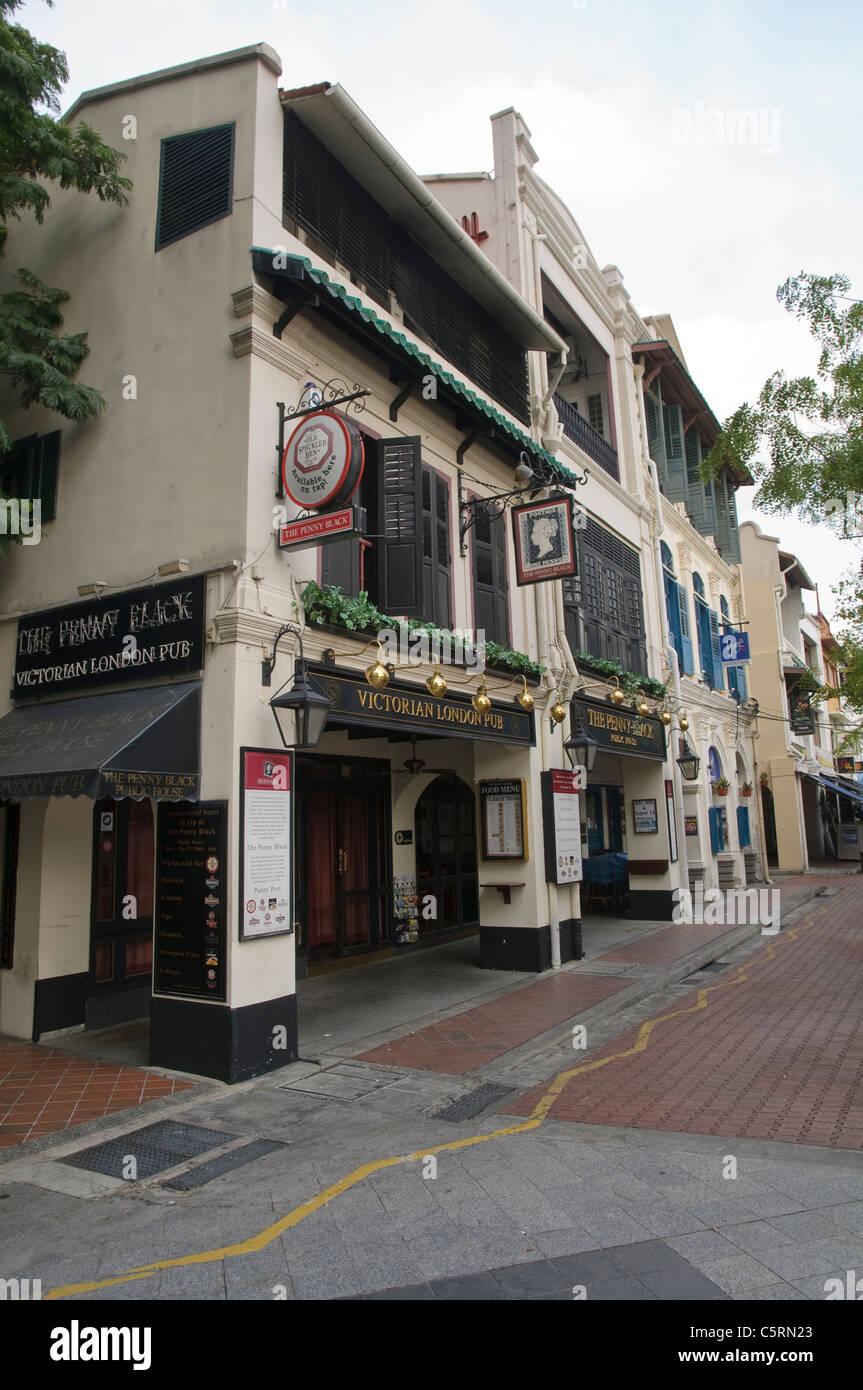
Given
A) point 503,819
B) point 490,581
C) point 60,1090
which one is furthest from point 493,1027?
point 490,581

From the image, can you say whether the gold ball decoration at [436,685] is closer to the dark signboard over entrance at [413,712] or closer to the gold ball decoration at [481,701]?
the dark signboard over entrance at [413,712]

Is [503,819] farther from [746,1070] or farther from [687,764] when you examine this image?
[687,764]

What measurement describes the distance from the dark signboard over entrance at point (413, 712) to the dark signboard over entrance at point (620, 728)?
1.75 meters

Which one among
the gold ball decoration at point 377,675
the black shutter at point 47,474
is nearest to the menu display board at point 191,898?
the gold ball decoration at point 377,675

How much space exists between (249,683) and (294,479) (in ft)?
6.15

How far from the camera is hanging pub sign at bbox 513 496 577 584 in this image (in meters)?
11.1

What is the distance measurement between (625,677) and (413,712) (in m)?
6.62

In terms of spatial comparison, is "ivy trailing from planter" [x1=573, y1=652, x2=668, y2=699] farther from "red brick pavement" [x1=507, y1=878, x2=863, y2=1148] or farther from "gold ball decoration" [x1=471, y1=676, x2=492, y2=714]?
"red brick pavement" [x1=507, y1=878, x2=863, y2=1148]

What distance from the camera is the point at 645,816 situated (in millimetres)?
16375

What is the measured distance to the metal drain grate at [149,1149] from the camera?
5.44 meters

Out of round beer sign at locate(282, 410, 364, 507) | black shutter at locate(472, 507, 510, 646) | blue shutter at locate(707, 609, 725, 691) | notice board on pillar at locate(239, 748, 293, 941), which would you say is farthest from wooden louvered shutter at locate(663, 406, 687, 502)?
notice board on pillar at locate(239, 748, 293, 941)

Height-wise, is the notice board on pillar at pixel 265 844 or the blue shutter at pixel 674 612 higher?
the blue shutter at pixel 674 612

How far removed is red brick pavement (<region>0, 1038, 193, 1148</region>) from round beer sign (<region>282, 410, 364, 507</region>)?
498cm
